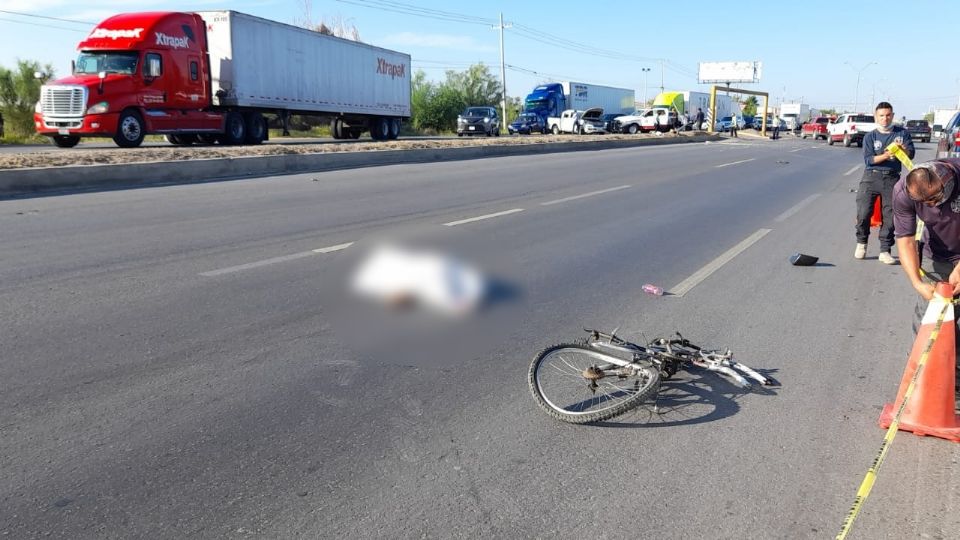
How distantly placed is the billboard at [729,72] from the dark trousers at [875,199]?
285 ft

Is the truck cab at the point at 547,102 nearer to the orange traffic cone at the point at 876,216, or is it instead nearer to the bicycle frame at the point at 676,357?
the orange traffic cone at the point at 876,216

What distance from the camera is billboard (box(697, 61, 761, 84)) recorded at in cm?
8788

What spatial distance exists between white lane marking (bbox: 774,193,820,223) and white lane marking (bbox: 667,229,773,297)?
60.0 inches

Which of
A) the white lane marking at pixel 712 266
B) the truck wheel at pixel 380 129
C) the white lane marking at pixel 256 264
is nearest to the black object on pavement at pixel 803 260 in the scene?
the white lane marking at pixel 712 266

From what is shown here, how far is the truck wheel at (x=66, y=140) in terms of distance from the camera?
20.1 m

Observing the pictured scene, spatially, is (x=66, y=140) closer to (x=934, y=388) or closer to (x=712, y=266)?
(x=712, y=266)

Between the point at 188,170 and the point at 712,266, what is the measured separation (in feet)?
36.5

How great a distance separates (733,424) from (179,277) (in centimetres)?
457

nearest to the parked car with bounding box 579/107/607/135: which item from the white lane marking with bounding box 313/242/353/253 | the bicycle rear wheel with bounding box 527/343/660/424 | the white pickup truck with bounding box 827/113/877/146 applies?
the white pickup truck with bounding box 827/113/877/146

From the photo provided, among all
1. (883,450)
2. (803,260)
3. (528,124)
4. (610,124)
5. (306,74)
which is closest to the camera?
(883,450)

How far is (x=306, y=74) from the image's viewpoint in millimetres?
27000

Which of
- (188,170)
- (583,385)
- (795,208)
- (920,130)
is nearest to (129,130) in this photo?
(188,170)

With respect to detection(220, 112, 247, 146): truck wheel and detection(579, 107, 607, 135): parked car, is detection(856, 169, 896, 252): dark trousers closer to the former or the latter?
detection(220, 112, 247, 146): truck wheel

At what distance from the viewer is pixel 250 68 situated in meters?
Answer: 24.0
